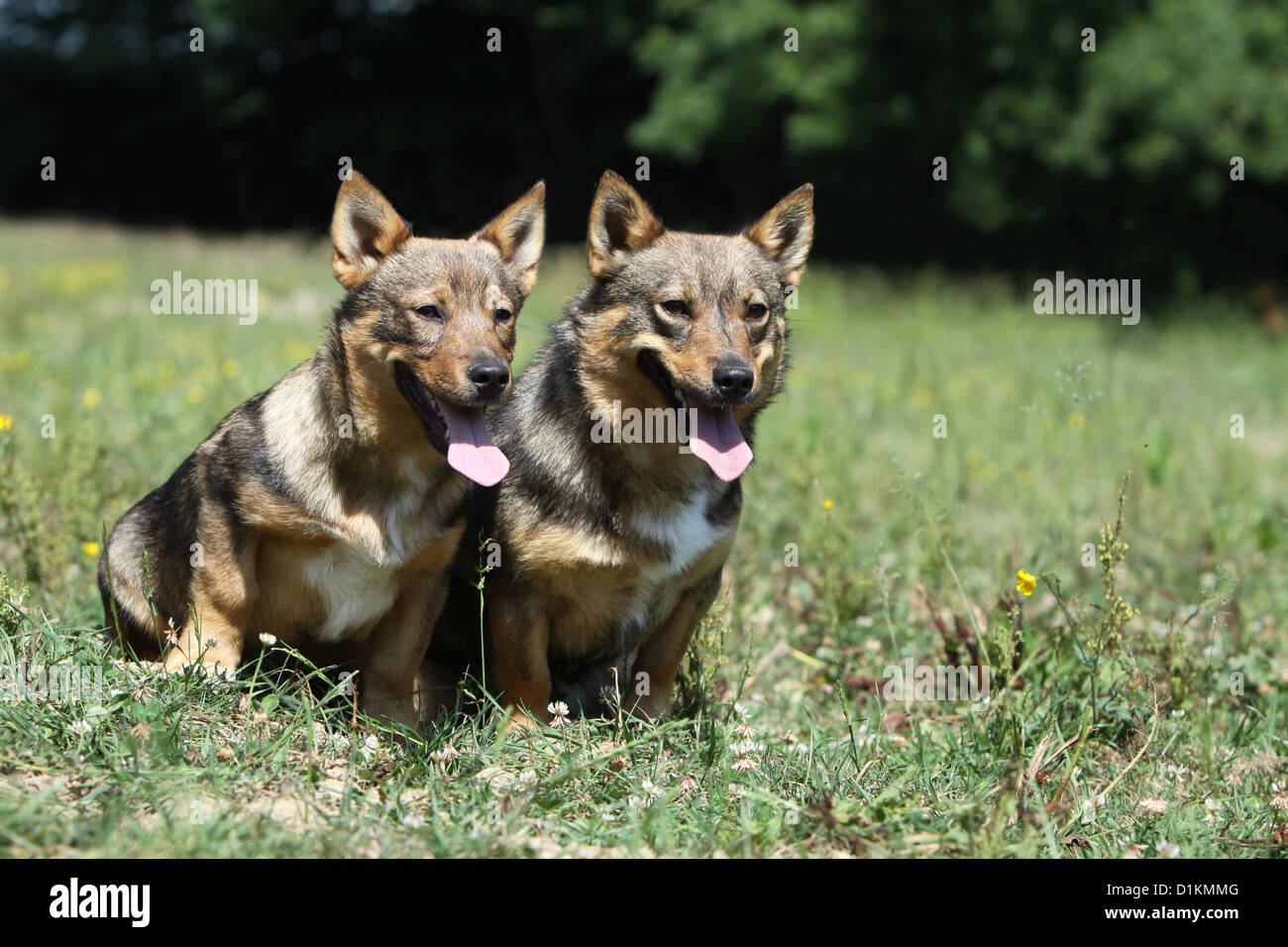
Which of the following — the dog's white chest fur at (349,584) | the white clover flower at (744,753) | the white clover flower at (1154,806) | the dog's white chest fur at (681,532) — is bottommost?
the white clover flower at (1154,806)

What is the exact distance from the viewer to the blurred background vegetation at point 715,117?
16969mm

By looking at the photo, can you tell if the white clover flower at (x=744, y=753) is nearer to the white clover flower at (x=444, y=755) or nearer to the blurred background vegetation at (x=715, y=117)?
the white clover flower at (x=444, y=755)

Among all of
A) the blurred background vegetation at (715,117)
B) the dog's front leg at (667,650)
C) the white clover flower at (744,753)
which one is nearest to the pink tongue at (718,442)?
the dog's front leg at (667,650)

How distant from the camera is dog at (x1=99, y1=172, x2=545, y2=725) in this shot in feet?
12.7

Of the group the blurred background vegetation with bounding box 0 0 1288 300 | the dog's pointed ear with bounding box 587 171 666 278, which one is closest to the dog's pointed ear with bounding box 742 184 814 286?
the dog's pointed ear with bounding box 587 171 666 278

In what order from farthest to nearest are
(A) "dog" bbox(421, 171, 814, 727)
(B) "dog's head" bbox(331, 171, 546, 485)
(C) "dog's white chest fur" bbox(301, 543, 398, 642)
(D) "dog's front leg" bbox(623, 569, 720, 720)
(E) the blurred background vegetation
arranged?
(E) the blurred background vegetation
(D) "dog's front leg" bbox(623, 569, 720, 720)
(A) "dog" bbox(421, 171, 814, 727)
(C) "dog's white chest fur" bbox(301, 543, 398, 642)
(B) "dog's head" bbox(331, 171, 546, 485)

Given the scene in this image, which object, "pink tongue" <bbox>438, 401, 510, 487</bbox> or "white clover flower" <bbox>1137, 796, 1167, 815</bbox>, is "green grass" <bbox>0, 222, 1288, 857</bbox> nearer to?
"white clover flower" <bbox>1137, 796, 1167, 815</bbox>

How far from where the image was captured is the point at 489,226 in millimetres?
4418

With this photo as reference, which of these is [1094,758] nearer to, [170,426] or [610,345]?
[610,345]

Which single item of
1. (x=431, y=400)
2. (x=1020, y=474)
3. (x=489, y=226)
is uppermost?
(x=489, y=226)

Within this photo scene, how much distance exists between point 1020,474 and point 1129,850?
4.46 metres

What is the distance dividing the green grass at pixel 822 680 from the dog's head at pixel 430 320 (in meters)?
1.04

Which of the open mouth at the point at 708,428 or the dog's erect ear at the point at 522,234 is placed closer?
the open mouth at the point at 708,428
